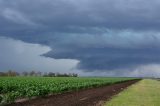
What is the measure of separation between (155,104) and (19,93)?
1227 centimetres

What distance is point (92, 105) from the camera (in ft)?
102

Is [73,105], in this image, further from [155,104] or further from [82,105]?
[155,104]

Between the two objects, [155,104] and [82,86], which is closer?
[155,104]

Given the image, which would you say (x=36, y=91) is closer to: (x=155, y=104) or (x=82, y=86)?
(x=155, y=104)

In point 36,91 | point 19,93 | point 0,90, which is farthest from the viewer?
point 0,90

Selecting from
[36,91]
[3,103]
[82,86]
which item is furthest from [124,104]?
[82,86]

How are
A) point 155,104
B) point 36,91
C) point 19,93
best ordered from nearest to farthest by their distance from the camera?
point 155,104, point 19,93, point 36,91

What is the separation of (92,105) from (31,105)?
436 centimetres

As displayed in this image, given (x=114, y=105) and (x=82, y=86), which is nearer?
(x=114, y=105)

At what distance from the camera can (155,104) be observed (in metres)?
32.7

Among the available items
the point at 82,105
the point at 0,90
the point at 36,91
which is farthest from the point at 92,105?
the point at 0,90

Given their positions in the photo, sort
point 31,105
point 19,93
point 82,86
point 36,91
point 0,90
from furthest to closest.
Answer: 1. point 82,86
2. point 0,90
3. point 36,91
4. point 19,93
5. point 31,105

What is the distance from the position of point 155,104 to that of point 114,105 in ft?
12.1

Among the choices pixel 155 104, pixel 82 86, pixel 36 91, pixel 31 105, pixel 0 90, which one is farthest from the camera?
pixel 82 86
